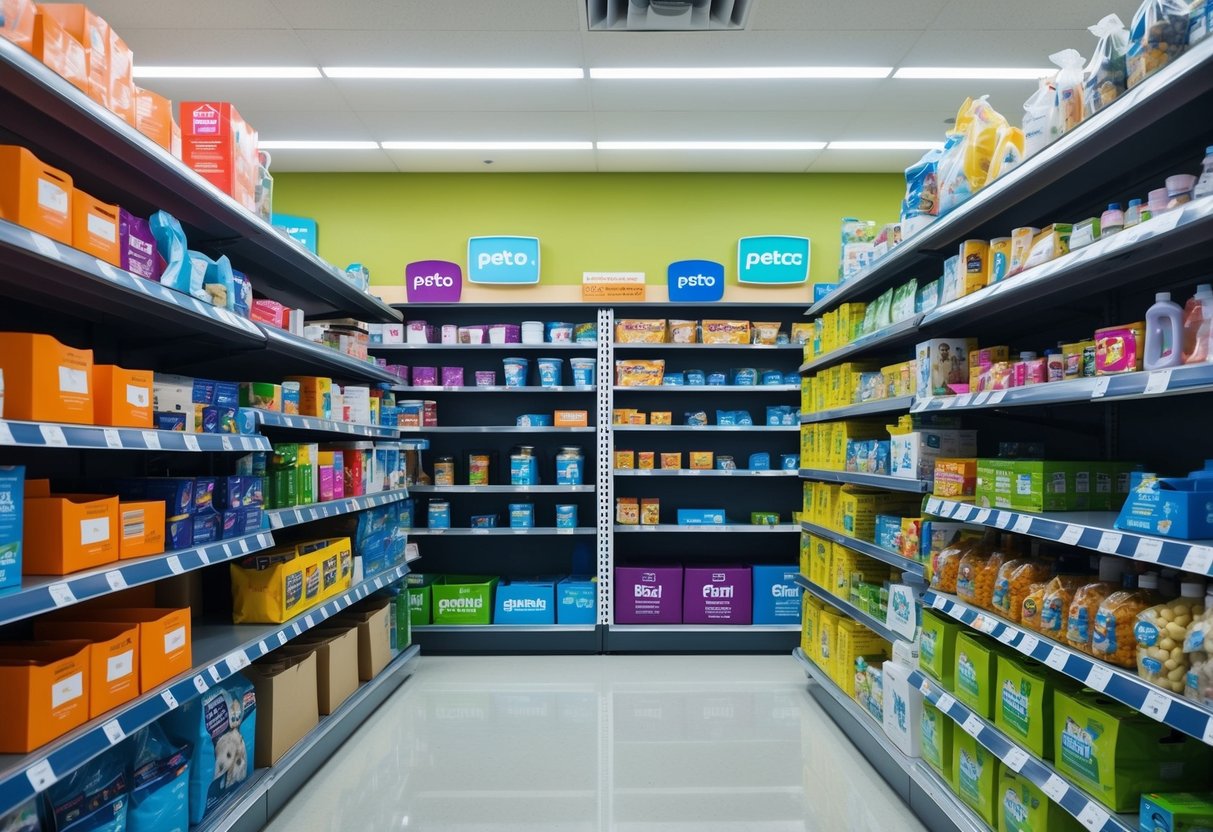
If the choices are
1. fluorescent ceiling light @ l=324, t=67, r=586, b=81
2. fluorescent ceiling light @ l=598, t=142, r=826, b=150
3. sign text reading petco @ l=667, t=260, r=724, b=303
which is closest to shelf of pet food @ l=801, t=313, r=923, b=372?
sign text reading petco @ l=667, t=260, r=724, b=303

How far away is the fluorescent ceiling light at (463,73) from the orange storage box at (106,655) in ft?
11.2

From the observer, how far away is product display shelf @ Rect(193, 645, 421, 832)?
8.44 feet

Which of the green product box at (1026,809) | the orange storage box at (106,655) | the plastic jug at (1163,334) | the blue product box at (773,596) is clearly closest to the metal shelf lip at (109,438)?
the orange storage box at (106,655)

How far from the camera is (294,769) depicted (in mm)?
3158

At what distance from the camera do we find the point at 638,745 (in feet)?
12.2

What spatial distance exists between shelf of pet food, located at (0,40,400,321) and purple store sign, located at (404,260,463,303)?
69.5 inches

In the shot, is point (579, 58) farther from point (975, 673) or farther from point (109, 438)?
point (975, 673)

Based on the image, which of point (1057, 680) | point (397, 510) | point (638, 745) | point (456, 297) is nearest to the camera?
point (1057, 680)

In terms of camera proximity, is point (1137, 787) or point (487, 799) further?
point (487, 799)

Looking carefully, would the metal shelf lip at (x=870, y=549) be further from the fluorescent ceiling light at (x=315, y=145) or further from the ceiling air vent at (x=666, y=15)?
the fluorescent ceiling light at (x=315, y=145)

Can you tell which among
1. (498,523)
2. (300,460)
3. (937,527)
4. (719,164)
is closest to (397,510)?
(498,523)

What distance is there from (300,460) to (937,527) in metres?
2.77

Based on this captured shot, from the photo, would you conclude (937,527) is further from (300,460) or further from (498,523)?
(498,523)

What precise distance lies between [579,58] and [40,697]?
153 inches
